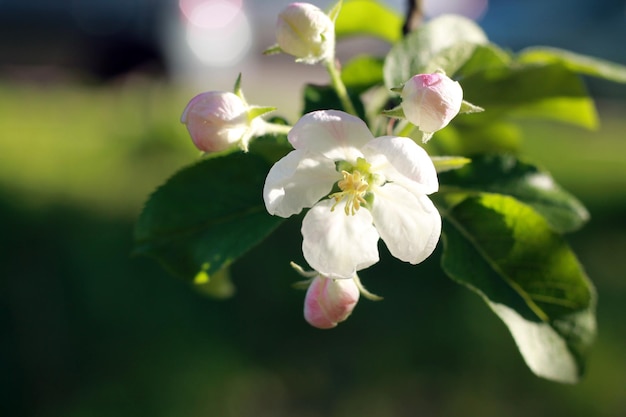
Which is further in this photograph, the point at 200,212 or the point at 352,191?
the point at 200,212

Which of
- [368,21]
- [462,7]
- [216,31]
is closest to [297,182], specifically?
[368,21]

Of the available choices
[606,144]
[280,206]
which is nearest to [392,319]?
[280,206]

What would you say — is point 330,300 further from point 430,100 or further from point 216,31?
point 216,31

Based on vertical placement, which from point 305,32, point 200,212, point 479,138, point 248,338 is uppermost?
point 305,32

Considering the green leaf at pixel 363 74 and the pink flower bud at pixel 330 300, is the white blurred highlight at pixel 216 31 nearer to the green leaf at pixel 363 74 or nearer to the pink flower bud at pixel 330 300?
the green leaf at pixel 363 74

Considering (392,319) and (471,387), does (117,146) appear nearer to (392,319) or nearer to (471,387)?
(392,319)

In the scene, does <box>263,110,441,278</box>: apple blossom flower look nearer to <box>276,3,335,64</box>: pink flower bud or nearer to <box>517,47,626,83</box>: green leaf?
<box>276,3,335,64</box>: pink flower bud

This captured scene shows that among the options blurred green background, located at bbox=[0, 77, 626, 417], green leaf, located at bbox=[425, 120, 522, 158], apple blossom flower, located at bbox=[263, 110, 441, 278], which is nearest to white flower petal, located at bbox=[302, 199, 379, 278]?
apple blossom flower, located at bbox=[263, 110, 441, 278]
